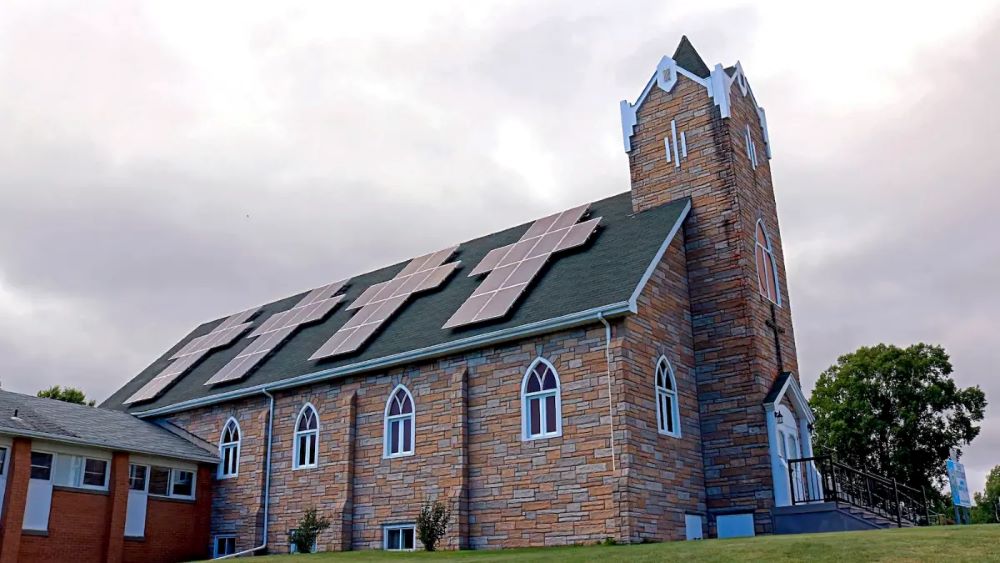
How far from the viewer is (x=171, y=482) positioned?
81.5 feet

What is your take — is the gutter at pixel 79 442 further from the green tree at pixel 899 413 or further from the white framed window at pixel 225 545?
the green tree at pixel 899 413

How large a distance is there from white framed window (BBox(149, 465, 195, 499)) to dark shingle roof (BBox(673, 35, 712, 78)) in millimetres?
18362

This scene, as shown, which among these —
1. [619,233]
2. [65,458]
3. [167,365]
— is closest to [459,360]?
[619,233]

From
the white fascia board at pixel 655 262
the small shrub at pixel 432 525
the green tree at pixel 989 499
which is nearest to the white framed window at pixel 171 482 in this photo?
the small shrub at pixel 432 525

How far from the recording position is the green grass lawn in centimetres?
1136

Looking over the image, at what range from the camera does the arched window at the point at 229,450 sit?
25.3m

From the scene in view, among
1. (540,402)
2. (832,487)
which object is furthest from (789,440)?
(540,402)

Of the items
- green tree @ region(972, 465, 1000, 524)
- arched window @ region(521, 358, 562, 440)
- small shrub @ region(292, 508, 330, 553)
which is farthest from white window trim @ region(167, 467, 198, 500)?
green tree @ region(972, 465, 1000, 524)

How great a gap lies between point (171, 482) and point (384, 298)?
26.3 feet

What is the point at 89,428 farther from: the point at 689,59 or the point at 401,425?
the point at 689,59

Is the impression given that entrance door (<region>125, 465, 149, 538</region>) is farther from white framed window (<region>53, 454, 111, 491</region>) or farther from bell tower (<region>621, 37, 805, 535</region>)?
bell tower (<region>621, 37, 805, 535</region>)

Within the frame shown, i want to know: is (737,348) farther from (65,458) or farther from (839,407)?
(839,407)

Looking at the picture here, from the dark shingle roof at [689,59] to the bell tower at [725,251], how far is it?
30 mm

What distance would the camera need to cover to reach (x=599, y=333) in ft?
60.3
